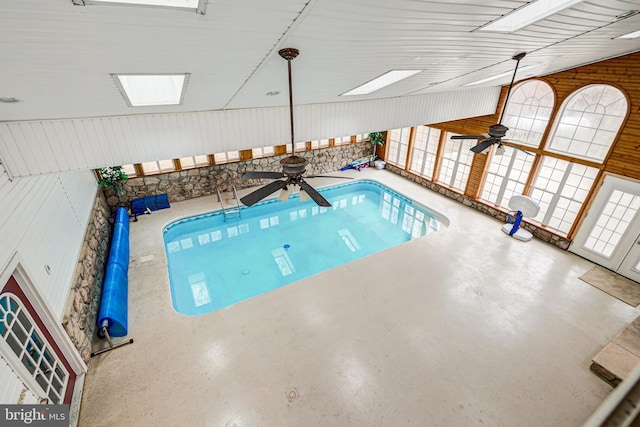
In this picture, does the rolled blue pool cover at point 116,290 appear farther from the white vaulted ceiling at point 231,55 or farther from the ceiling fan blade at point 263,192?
the ceiling fan blade at point 263,192

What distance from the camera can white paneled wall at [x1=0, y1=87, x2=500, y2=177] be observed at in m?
4.27

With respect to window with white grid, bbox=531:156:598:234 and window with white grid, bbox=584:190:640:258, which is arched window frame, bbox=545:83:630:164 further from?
window with white grid, bbox=584:190:640:258

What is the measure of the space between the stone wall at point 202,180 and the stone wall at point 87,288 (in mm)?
1833

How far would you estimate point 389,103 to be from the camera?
750 centimetres

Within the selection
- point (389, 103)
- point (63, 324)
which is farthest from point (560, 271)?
point (63, 324)

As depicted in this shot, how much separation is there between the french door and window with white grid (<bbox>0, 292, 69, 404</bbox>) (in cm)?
1034

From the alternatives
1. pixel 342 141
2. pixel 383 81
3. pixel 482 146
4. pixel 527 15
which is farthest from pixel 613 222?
pixel 342 141

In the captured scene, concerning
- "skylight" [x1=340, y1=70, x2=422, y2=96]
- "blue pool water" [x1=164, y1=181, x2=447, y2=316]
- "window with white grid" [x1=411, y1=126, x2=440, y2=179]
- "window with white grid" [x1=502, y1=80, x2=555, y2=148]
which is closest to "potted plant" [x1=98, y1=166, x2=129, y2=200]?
"blue pool water" [x1=164, y1=181, x2=447, y2=316]

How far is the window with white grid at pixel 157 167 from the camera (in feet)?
29.5

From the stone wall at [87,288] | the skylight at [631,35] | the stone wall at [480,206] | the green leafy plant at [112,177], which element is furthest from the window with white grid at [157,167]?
the skylight at [631,35]

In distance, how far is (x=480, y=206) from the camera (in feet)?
29.8

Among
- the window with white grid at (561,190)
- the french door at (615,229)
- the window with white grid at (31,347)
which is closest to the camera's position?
the window with white grid at (31,347)

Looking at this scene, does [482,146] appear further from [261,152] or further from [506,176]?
[261,152]

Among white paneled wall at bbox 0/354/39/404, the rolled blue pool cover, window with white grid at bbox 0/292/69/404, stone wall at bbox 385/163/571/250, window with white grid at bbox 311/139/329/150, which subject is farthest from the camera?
window with white grid at bbox 311/139/329/150
